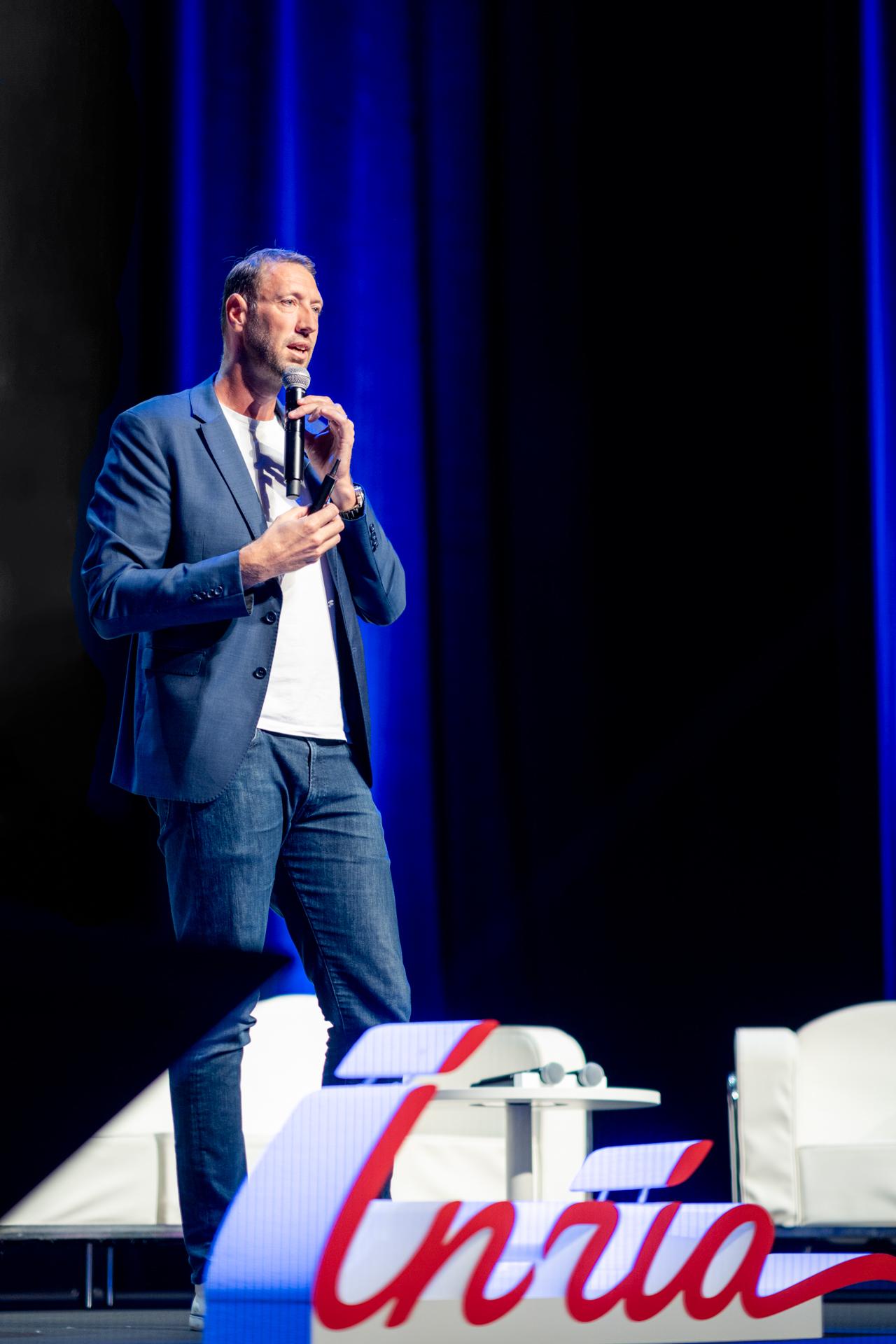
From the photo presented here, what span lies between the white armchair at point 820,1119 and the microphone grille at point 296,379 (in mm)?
1730

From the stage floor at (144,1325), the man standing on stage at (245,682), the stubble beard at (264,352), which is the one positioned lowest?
the stage floor at (144,1325)

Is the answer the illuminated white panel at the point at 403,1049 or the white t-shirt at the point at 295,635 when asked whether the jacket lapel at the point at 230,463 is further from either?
the illuminated white panel at the point at 403,1049

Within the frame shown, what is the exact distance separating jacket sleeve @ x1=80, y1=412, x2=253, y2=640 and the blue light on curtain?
86.7 inches

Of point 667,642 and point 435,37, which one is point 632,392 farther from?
point 435,37

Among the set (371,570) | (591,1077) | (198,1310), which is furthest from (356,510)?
(591,1077)

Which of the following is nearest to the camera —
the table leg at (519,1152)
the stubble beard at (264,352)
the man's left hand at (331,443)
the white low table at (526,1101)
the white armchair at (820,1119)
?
the man's left hand at (331,443)

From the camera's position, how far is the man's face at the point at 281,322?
2045 millimetres

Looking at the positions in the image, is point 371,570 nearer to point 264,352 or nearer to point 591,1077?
point 264,352

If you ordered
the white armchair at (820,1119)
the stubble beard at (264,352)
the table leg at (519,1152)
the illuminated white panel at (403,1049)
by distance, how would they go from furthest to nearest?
the white armchair at (820,1119), the table leg at (519,1152), the stubble beard at (264,352), the illuminated white panel at (403,1049)

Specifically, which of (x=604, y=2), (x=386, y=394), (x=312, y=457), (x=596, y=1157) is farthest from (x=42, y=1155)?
(x=604, y=2)

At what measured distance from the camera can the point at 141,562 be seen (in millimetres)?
1939

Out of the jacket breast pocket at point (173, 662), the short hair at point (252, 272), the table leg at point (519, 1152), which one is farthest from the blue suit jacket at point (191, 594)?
the table leg at point (519, 1152)

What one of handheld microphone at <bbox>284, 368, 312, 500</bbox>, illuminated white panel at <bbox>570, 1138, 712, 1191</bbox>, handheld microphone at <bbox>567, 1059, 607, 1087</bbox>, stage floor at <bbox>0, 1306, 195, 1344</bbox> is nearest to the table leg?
handheld microphone at <bbox>567, 1059, 607, 1087</bbox>

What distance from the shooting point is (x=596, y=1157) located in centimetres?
185
